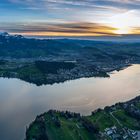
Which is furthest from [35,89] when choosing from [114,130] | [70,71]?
[114,130]

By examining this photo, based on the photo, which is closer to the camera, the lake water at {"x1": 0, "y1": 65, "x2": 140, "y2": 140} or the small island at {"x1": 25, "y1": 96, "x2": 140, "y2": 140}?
the small island at {"x1": 25, "y1": 96, "x2": 140, "y2": 140}

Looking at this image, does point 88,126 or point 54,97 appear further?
point 54,97

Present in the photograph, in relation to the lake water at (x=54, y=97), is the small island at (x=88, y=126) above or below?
above

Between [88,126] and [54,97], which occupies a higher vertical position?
[88,126]

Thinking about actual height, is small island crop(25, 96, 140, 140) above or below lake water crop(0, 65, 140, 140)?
above

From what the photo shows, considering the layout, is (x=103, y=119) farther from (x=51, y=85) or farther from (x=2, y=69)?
(x=2, y=69)
